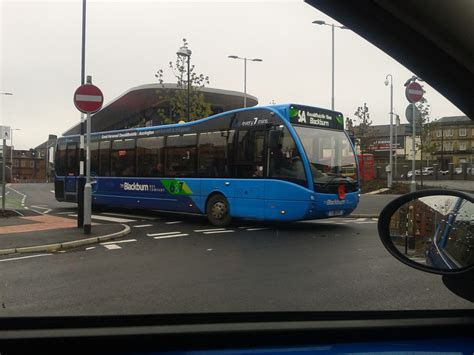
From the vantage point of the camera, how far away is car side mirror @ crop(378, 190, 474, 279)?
1.81 meters

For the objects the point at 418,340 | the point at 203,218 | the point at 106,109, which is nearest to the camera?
the point at 418,340

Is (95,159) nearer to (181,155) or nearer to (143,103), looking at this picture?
(181,155)

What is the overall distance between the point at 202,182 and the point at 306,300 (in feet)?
26.7

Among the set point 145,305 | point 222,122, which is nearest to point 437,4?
point 145,305

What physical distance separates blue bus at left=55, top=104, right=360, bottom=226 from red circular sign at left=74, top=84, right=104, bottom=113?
3122 mm

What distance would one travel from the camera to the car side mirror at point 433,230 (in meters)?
1.81

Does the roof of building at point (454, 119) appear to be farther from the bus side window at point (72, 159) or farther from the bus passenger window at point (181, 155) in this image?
the bus side window at point (72, 159)

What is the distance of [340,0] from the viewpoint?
1.66 metres

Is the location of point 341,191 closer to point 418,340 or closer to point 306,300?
point 306,300

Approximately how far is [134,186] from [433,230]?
43.2 feet

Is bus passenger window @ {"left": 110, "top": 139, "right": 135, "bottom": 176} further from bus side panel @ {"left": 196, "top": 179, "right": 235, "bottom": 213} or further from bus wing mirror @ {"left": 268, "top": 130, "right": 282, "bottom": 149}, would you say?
bus wing mirror @ {"left": 268, "top": 130, "right": 282, "bottom": 149}

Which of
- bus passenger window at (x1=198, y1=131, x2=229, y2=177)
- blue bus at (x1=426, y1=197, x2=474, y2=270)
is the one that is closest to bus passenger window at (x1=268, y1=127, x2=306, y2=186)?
bus passenger window at (x1=198, y1=131, x2=229, y2=177)

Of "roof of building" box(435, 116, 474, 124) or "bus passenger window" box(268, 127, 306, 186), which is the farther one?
"bus passenger window" box(268, 127, 306, 186)

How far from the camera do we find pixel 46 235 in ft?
31.6
